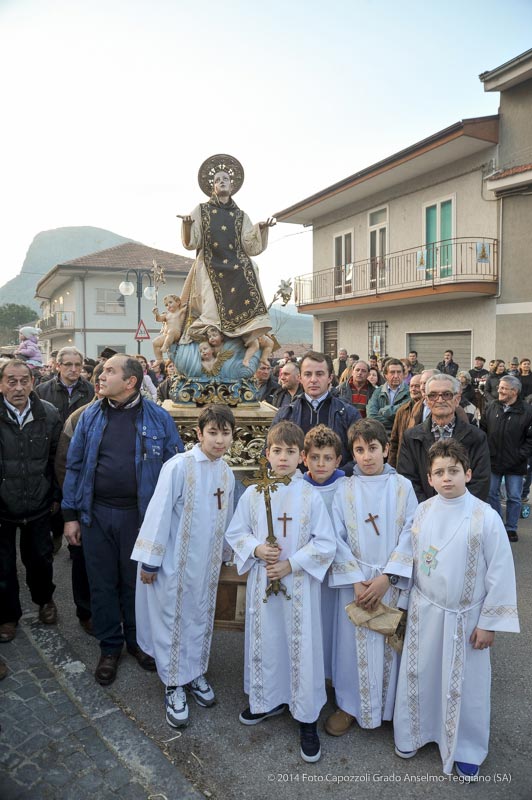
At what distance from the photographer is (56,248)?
16575 centimetres

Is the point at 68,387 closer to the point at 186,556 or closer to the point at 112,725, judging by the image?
the point at 186,556

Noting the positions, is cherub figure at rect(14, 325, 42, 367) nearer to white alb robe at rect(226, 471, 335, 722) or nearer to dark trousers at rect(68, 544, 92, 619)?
dark trousers at rect(68, 544, 92, 619)

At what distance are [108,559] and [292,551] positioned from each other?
132cm

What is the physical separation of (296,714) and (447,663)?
0.79 meters

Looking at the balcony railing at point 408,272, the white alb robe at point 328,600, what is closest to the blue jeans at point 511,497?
the white alb robe at point 328,600

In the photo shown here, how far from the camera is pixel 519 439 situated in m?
6.11

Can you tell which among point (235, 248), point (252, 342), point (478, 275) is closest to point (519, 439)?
point (252, 342)

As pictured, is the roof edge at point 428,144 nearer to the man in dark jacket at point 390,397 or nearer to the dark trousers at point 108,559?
the man in dark jacket at point 390,397

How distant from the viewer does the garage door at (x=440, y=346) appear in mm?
15797

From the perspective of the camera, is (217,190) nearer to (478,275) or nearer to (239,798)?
(239,798)

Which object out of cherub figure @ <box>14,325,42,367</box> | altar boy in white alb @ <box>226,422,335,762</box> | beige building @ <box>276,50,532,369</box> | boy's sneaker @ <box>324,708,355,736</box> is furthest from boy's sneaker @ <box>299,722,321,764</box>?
beige building @ <box>276,50,532,369</box>

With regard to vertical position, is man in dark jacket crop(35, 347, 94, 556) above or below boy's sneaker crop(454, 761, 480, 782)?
above

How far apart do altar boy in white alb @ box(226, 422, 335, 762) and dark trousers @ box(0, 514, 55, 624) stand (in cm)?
180

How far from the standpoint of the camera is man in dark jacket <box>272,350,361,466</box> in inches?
156
